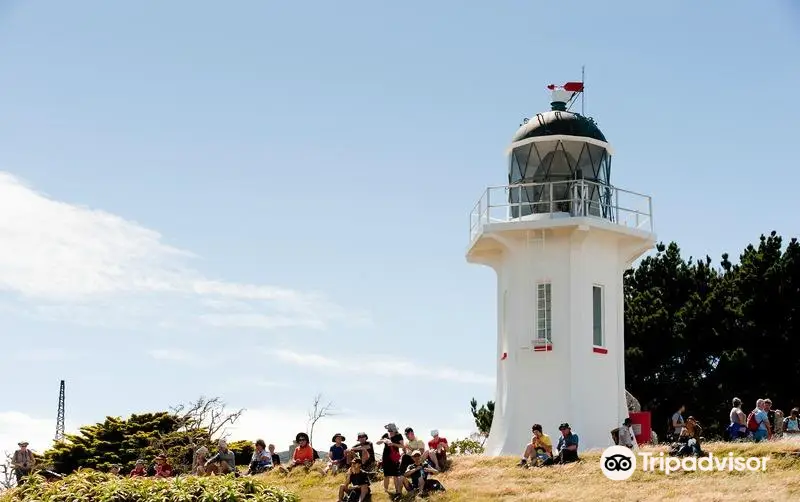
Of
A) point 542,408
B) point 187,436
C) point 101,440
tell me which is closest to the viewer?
point 542,408

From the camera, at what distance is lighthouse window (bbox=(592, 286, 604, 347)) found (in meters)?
31.9

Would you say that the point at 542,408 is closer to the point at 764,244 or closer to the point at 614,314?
the point at 614,314

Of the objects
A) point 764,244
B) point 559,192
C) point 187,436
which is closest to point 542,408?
point 559,192

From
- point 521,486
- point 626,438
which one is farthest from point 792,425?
point 521,486

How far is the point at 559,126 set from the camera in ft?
106

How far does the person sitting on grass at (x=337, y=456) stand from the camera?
28.5 m

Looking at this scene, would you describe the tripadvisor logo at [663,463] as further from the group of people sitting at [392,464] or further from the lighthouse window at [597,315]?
the lighthouse window at [597,315]

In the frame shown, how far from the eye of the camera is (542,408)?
31.0 metres

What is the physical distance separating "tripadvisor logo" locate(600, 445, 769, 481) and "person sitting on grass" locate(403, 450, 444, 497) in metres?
3.38

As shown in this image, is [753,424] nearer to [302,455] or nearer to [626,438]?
[626,438]

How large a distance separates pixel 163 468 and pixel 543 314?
9609 mm

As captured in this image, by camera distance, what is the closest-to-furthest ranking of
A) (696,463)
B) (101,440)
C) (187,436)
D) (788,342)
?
1. (696,463)
2. (187,436)
3. (101,440)
4. (788,342)

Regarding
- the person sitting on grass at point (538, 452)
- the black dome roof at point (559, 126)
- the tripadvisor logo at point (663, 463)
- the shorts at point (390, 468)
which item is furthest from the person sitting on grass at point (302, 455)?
the black dome roof at point (559, 126)

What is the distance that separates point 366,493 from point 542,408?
6935 mm
